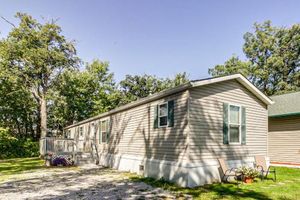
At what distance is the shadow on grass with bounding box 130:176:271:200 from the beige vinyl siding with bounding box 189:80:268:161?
3.41 ft

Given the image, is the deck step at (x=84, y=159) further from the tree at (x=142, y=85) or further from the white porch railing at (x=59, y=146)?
the tree at (x=142, y=85)

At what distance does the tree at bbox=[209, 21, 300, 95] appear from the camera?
2909 centimetres

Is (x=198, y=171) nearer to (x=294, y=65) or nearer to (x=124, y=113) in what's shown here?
(x=124, y=113)

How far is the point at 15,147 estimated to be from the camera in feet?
73.1

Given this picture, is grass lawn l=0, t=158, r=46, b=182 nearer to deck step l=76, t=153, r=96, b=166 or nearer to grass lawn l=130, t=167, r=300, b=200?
deck step l=76, t=153, r=96, b=166

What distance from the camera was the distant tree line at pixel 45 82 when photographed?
24.7 meters

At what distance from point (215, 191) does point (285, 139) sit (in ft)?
25.7

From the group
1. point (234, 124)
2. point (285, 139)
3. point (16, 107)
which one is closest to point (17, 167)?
point (234, 124)

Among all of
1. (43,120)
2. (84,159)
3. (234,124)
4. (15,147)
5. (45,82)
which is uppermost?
(45,82)

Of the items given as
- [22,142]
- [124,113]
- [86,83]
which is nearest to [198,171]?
[124,113]

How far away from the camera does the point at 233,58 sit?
103 feet

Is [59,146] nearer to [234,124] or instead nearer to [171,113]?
[171,113]

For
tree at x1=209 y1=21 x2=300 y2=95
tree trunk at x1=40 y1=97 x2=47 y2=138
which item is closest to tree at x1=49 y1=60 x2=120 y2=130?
tree trunk at x1=40 y1=97 x2=47 y2=138

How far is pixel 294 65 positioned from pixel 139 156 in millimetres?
27381
